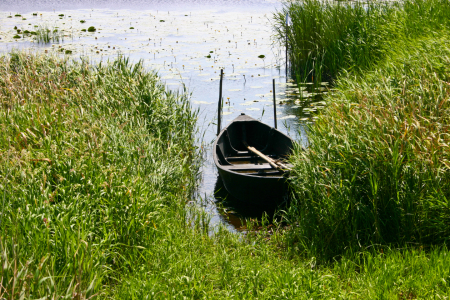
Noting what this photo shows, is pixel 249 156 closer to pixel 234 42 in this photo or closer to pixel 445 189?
pixel 445 189

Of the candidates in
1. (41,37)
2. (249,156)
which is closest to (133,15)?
(41,37)

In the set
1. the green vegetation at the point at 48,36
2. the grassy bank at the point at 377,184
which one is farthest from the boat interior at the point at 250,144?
the green vegetation at the point at 48,36

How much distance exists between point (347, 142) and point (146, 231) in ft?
8.15

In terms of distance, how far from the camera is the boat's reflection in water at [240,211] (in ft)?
20.5

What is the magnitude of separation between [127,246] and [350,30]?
9.43m

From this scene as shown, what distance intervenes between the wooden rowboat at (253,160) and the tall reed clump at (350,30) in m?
2.80

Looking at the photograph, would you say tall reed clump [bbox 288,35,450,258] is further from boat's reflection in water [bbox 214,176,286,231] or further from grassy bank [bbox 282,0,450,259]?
boat's reflection in water [bbox 214,176,286,231]

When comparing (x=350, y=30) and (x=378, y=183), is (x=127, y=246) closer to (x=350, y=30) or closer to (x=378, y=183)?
(x=378, y=183)

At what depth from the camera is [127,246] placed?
4109 mm

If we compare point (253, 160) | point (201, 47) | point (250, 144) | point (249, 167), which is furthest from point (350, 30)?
point (201, 47)

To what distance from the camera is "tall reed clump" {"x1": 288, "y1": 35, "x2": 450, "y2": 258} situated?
4324 millimetres

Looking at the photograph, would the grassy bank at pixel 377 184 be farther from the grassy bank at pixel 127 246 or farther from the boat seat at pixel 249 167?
the boat seat at pixel 249 167

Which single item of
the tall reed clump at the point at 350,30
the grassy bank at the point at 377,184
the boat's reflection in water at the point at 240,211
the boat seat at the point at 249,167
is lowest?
the boat's reflection in water at the point at 240,211

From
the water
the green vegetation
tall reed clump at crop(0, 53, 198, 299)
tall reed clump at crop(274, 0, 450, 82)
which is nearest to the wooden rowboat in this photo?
the water
